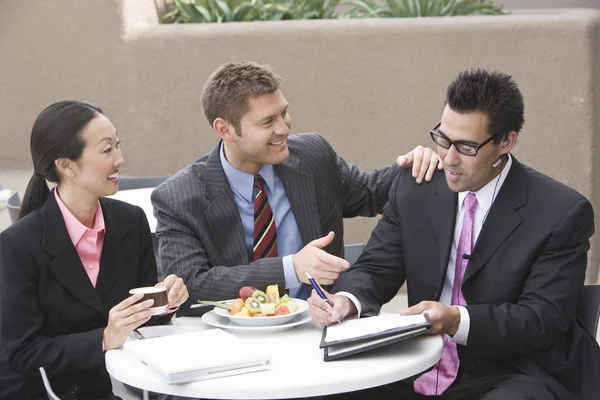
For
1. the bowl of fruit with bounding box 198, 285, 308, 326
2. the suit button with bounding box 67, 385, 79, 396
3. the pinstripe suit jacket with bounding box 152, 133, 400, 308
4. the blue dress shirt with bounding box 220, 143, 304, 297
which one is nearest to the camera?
the bowl of fruit with bounding box 198, 285, 308, 326

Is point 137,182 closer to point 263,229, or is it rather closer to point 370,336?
point 263,229

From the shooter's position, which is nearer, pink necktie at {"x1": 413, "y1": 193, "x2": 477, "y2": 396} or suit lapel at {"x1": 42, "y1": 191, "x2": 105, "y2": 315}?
suit lapel at {"x1": 42, "y1": 191, "x2": 105, "y2": 315}

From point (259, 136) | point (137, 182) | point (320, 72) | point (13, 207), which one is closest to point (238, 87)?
point (259, 136)

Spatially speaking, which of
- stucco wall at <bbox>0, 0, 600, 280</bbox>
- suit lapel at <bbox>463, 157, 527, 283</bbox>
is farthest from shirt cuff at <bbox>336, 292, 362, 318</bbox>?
stucco wall at <bbox>0, 0, 600, 280</bbox>

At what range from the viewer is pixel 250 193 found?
3307 mm

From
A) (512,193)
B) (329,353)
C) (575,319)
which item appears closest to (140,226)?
(329,353)

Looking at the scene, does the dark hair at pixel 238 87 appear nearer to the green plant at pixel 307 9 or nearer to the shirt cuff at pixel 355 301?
the shirt cuff at pixel 355 301

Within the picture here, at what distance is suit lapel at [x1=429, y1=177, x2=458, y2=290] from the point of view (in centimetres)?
291

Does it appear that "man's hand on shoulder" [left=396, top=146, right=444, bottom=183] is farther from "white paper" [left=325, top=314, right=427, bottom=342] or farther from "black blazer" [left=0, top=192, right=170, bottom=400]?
"black blazer" [left=0, top=192, right=170, bottom=400]

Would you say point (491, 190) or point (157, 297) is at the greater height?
point (491, 190)

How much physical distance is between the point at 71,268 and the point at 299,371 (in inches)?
34.2

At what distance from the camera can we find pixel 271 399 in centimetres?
219

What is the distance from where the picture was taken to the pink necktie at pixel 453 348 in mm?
2871

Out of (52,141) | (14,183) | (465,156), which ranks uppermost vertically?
(52,141)
